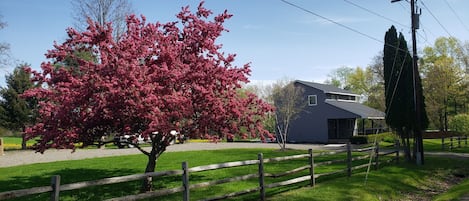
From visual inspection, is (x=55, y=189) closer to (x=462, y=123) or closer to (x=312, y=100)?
(x=462, y=123)

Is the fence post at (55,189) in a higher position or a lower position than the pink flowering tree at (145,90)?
lower

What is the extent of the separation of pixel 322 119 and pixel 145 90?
→ 3308 centimetres

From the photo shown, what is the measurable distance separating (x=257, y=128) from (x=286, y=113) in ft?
70.1

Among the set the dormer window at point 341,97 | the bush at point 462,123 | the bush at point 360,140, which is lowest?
the bush at point 360,140

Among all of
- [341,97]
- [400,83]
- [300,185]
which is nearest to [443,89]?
[341,97]

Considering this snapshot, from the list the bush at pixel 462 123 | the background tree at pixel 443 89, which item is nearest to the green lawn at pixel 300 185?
the bush at pixel 462 123

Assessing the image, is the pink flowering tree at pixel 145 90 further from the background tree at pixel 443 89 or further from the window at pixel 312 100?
the background tree at pixel 443 89

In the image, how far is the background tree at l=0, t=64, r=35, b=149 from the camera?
32.8m

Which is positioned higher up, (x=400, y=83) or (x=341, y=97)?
(x=341, y=97)

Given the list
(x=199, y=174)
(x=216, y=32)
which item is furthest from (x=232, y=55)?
(x=199, y=174)

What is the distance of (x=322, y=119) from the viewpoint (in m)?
39.5

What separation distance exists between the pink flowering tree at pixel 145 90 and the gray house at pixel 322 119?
2936 cm

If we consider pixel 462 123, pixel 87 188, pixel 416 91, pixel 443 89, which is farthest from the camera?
→ pixel 443 89

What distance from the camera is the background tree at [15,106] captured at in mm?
32781
